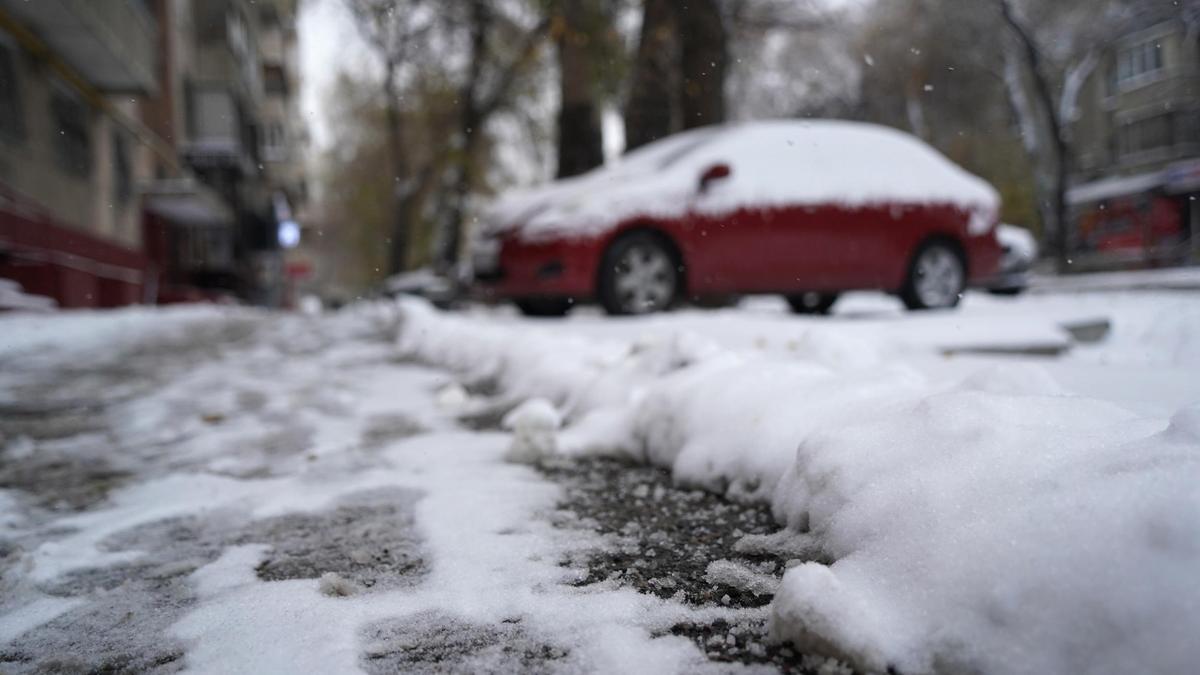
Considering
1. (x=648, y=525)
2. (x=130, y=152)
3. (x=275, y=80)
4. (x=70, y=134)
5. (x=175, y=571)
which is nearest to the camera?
(x=175, y=571)

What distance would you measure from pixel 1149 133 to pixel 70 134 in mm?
14167

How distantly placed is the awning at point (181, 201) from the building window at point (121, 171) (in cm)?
86

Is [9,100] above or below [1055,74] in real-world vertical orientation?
below

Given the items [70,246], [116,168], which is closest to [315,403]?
[70,246]

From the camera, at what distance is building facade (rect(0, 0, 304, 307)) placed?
32.3 feet

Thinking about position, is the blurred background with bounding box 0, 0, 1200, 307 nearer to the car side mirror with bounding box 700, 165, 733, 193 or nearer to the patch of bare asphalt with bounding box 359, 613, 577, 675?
the car side mirror with bounding box 700, 165, 733, 193

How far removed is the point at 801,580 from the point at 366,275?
139 feet

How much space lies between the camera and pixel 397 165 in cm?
2241

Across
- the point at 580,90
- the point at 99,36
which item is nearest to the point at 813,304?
the point at 580,90

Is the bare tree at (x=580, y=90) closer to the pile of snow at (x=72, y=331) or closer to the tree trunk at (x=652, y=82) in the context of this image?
the tree trunk at (x=652, y=82)

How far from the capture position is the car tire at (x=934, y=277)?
7.03m

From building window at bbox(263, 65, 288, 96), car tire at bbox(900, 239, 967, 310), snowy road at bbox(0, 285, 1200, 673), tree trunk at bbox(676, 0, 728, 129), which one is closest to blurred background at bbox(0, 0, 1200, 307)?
tree trunk at bbox(676, 0, 728, 129)

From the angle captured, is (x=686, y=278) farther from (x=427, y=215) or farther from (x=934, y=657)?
(x=427, y=215)

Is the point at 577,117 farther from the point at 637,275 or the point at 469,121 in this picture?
the point at 469,121
